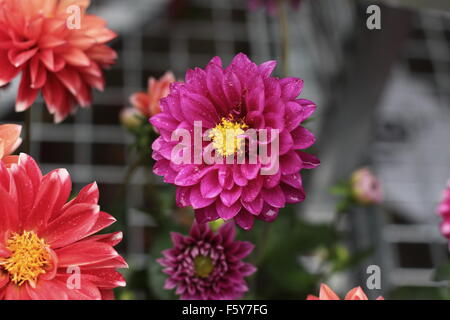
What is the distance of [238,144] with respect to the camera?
27cm

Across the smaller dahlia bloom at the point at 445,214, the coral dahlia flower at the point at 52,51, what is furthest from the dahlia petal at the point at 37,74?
the smaller dahlia bloom at the point at 445,214

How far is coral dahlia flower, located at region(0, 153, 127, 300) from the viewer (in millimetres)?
255

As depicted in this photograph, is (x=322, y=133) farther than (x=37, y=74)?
Yes

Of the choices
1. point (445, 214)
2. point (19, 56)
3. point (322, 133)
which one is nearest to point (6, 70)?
point (19, 56)

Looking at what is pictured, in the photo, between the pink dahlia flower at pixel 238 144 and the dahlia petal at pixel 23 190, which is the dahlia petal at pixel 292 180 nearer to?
the pink dahlia flower at pixel 238 144

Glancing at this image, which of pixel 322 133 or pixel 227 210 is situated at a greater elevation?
pixel 322 133

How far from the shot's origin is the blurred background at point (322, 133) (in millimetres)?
441

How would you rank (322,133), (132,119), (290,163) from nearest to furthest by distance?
(290,163)
(132,119)
(322,133)

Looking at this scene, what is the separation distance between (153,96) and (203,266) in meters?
0.09

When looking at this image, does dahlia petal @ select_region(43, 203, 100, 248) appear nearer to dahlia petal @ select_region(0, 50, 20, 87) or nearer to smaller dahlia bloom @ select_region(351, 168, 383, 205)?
dahlia petal @ select_region(0, 50, 20, 87)

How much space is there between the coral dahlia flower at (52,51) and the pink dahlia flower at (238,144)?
7 cm

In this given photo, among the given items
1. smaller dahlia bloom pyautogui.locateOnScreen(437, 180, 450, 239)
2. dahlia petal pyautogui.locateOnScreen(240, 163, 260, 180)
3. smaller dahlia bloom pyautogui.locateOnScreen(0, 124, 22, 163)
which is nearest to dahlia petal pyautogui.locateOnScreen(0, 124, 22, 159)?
smaller dahlia bloom pyautogui.locateOnScreen(0, 124, 22, 163)

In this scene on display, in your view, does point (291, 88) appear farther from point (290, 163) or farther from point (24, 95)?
point (24, 95)

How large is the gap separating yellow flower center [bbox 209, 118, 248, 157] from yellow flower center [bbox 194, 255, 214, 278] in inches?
2.4
